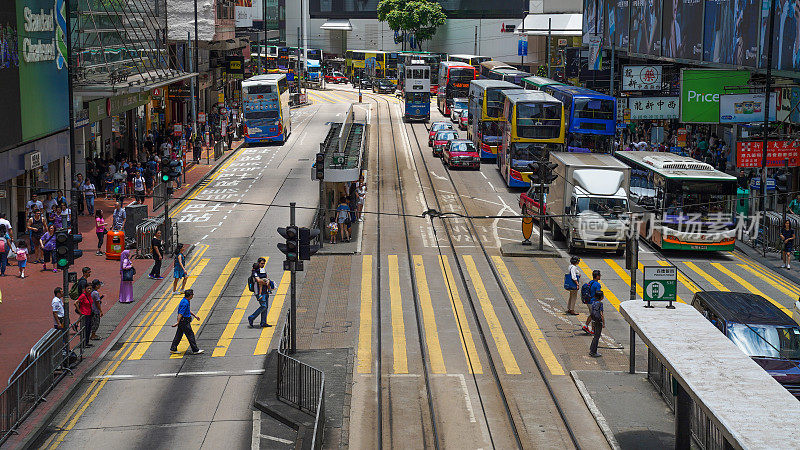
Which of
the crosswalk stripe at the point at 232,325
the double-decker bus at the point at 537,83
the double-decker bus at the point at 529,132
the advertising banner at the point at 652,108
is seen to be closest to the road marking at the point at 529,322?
the crosswalk stripe at the point at 232,325

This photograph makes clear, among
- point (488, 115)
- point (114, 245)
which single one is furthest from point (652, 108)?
point (114, 245)

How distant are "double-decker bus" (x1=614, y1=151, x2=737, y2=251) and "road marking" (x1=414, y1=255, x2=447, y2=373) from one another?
23.9 feet

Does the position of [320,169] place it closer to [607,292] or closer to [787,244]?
[607,292]

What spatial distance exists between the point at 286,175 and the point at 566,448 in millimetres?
35506

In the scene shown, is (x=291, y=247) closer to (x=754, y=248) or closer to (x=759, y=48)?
(x=754, y=248)

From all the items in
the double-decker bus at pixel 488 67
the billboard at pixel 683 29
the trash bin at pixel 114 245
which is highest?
the billboard at pixel 683 29

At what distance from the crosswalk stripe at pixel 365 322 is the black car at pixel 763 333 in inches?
290

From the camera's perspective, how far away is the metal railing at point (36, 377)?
17.1m

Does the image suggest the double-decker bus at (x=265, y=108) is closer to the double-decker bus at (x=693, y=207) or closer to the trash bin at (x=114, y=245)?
the trash bin at (x=114, y=245)

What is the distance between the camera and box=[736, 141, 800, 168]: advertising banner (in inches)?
1341

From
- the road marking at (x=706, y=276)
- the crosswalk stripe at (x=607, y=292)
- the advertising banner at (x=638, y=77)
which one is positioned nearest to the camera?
the crosswalk stripe at (x=607, y=292)

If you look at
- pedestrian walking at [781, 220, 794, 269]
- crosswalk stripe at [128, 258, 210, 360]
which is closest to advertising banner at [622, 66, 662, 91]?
pedestrian walking at [781, 220, 794, 269]

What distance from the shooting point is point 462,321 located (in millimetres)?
25609

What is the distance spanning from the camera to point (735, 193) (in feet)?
106
